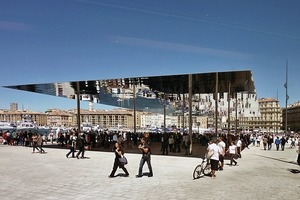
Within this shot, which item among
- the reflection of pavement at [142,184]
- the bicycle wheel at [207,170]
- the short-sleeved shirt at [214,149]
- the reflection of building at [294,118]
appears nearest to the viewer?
the reflection of pavement at [142,184]

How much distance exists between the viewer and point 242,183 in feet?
35.9

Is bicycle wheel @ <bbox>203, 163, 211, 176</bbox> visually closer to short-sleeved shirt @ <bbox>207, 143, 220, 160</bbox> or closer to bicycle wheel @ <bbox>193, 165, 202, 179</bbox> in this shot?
bicycle wheel @ <bbox>193, 165, 202, 179</bbox>

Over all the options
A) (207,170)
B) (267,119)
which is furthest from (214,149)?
(267,119)

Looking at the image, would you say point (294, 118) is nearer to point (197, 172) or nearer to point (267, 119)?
point (267, 119)

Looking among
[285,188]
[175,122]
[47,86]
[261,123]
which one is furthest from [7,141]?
[175,122]

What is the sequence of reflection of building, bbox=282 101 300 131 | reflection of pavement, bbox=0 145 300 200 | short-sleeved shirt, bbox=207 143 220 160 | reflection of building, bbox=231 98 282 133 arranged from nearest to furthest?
reflection of pavement, bbox=0 145 300 200, short-sleeved shirt, bbox=207 143 220 160, reflection of building, bbox=282 101 300 131, reflection of building, bbox=231 98 282 133

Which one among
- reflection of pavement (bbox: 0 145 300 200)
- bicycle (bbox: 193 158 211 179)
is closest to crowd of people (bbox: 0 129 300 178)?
bicycle (bbox: 193 158 211 179)

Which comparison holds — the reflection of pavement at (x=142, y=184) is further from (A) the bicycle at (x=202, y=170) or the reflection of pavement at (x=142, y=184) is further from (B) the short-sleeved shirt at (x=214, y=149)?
(B) the short-sleeved shirt at (x=214, y=149)

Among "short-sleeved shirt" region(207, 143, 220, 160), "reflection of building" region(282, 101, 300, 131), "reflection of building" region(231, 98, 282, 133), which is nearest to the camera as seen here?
"short-sleeved shirt" region(207, 143, 220, 160)

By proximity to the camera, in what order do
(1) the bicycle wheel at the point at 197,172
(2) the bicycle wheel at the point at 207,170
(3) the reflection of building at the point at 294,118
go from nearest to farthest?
(1) the bicycle wheel at the point at 197,172 < (2) the bicycle wheel at the point at 207,170 < (3) the reflection of building at the point at 294,118

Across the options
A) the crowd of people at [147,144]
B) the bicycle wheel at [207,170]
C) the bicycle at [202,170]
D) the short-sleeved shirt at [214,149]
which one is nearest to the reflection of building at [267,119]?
the crowd of people at [147,144]

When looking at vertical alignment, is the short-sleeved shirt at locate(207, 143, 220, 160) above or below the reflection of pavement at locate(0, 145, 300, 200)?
above

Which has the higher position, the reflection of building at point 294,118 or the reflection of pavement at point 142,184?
the reflection of pavement at point 142,184

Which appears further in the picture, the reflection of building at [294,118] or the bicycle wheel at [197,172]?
the reflection of building at [294,118]
